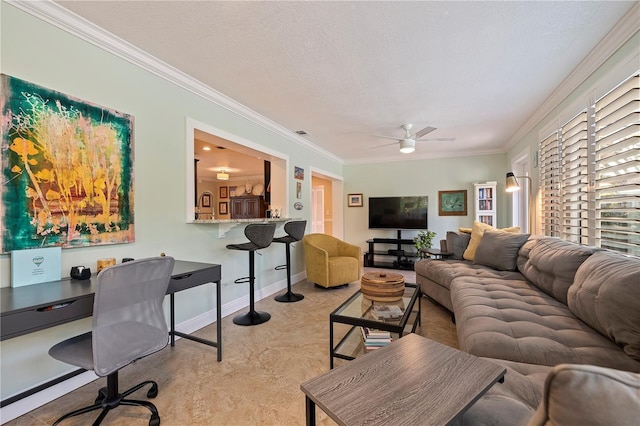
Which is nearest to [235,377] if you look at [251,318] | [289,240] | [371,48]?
[251,318]

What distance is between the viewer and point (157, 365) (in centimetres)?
218

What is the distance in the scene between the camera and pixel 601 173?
2.27 m

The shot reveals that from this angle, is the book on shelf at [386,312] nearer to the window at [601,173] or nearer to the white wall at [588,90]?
the window at [601,173]

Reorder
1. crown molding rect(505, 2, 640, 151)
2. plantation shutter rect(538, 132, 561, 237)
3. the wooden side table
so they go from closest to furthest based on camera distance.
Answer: the wooden side table, crown molding rect(505, 2, 640, 151), plantation shutter rect(538, 132, 561, 237)

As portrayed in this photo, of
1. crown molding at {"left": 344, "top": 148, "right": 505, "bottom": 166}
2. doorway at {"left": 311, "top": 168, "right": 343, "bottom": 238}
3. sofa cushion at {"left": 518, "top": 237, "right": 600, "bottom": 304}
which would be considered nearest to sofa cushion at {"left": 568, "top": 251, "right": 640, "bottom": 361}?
sofa cushion at {"left": 518, "top": 237, "right": 600, "bottom": 304}

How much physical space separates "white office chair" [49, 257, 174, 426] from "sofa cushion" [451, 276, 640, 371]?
1.81 m

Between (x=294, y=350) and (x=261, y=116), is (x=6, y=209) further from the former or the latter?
(x=261, y=116)

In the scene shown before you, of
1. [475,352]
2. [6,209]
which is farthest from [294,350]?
[6,209]

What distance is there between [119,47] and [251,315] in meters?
2.69

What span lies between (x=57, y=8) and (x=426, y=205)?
5.86 m

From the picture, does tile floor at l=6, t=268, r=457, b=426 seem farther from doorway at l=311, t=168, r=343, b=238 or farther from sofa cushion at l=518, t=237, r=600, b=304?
doorway at l=311, t=168, r=343, b=238

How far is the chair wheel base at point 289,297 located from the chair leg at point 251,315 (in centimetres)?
56

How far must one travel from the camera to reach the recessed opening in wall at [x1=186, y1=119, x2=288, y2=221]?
288 cm

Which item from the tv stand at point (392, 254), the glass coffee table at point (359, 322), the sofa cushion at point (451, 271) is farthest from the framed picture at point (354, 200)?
the glass coffee table at point (359, 322)
